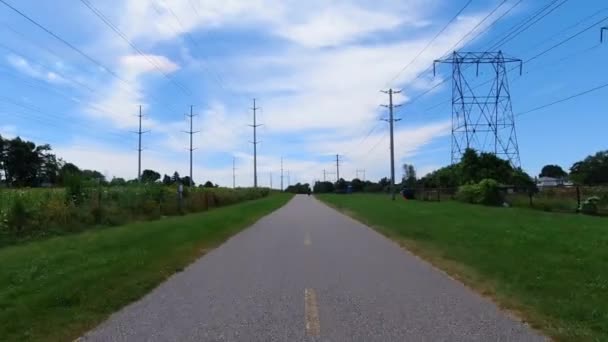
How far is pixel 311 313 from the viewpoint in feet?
24.9

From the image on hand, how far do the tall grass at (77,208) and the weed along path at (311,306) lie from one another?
8804 mm

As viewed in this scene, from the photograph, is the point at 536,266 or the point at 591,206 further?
the point at 591,206

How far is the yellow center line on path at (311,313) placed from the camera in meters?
6.67

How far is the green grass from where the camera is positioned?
7.11m

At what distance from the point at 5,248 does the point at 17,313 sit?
9865 millimetres

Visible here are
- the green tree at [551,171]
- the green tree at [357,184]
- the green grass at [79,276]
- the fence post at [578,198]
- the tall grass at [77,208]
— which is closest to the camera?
the green grass at [79,276]

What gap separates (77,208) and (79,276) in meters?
13.3

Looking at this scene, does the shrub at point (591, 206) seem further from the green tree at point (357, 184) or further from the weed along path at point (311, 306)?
the green tree at point (357, 184)

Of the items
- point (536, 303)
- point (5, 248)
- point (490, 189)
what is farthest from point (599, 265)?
point (490, 189)

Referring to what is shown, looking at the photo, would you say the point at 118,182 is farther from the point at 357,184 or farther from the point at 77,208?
the point at 357,184

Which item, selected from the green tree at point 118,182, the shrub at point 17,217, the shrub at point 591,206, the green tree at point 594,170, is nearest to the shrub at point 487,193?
the shrub at point 591,206

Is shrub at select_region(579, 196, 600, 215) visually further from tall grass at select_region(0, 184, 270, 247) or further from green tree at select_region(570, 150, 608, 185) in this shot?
green tree at select_region(570, 150, 608, 185)

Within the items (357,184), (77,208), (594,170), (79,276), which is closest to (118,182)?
(77,208)

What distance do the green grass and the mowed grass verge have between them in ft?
19.6
